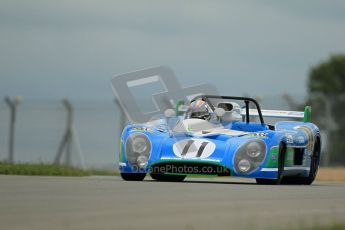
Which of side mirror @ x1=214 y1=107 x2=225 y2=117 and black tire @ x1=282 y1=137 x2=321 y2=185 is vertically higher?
side mirror @ x1=214 y1=107 x2=225 y2=117

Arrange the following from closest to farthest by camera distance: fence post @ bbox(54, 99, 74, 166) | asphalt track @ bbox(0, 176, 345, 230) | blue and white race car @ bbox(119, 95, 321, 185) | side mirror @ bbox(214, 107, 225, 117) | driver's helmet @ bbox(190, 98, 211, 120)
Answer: asphalt track @ bbox(0, 176, 345, 230) → blue and white race car @ bbox(119, 95, 321, 185) → side mirror @ bbox(214, 107, 225, 117) → driver's helmet @ bbox(190, 98, 211, 120) → fence post @ bbox(54, 99, 74, 166)

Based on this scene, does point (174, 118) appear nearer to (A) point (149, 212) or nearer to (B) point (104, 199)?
(B) point (104, 199)

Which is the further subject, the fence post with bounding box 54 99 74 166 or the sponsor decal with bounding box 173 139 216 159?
the fence post with bounding box 54 99 74 166

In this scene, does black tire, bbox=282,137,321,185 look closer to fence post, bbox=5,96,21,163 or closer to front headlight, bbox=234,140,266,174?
front headlight, bbox=234,140,266,174

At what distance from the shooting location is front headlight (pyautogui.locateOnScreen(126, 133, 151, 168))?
15.4 metres

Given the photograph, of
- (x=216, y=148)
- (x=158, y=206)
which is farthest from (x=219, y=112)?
(x=158, y=206)

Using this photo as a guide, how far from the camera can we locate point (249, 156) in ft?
49.5

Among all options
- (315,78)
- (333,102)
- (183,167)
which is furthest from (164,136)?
(315,78)

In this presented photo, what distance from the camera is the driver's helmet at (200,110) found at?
16.7 meters

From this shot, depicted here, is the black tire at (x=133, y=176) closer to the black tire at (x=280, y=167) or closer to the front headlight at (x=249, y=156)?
the front headlight at (x=249, y=156)

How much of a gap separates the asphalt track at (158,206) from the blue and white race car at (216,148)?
1.52 metres

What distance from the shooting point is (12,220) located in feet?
28.0

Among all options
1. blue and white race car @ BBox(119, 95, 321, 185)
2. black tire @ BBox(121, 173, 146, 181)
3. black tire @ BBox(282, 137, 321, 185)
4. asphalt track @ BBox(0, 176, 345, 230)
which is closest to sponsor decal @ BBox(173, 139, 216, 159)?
blue and white race car @ BBox(119, 95, 321, 185)

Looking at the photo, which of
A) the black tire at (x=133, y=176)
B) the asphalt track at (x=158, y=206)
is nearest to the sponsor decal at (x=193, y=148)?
the black tire at (x=133, y=176)
